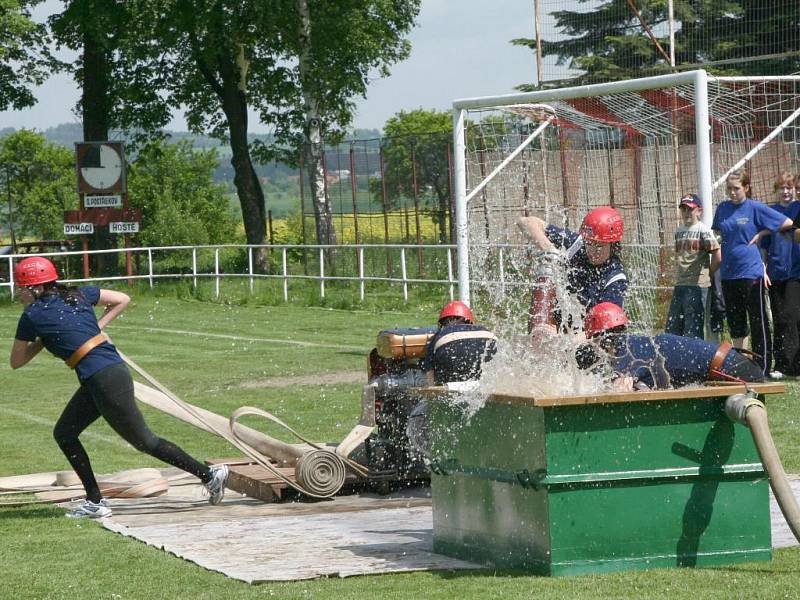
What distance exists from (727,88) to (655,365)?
837 centimetres

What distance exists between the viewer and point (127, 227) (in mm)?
34781

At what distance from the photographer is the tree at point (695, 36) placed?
33.5 metres

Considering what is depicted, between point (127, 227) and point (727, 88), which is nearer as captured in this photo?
point (727, 88)

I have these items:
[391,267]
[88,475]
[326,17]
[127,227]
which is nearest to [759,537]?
[88,475]

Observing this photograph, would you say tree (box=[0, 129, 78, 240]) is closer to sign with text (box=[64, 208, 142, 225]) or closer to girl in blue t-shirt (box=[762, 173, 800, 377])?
sign with text (box=[64, 208, 142, 225])

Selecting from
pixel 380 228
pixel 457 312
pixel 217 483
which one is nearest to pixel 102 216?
pixel 380 228

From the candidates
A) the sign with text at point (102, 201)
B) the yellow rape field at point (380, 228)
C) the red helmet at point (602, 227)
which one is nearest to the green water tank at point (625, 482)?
the red helmet at point (602, 227)

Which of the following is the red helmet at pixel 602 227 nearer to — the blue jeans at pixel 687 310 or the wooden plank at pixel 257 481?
the wooden plank at pixel 257 481

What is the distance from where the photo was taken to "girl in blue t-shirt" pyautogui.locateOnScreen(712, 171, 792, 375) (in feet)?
47.4

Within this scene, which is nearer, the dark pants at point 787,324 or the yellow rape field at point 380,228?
the dark pants at point 787,324

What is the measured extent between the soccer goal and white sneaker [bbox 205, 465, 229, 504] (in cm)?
579

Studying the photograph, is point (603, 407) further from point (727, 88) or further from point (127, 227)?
point (127, 227)

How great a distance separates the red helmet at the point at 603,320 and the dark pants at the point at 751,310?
23.8ft

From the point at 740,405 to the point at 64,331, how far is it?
4457 millimetres
